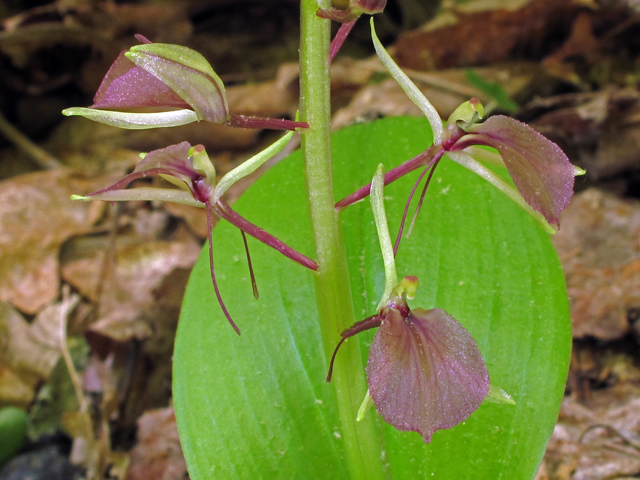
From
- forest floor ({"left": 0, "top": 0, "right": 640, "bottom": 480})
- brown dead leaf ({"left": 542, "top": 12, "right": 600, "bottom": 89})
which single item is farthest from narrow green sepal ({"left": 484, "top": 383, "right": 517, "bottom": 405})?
brown dead leaf ({"left": 542, "top": 12, "right": 600, "bottom": 89})

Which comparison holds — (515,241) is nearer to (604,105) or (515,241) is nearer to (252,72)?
(604,105)

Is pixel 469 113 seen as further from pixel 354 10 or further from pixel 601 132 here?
pixel 601 132

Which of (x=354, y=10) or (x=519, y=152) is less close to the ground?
(x=354, y=10)

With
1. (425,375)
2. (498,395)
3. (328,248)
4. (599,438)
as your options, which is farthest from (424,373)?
(599,438)

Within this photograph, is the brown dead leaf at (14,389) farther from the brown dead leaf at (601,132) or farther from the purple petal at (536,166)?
the brown dead leaf at (601,132)

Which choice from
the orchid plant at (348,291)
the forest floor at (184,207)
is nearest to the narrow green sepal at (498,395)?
the orchid plant at (348,291)
